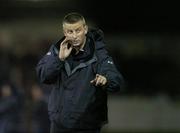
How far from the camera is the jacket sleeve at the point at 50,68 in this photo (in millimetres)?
4043

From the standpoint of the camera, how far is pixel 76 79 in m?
4.14

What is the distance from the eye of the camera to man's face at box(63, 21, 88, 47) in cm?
408

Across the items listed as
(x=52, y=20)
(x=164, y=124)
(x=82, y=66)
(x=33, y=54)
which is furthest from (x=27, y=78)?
(x=82, y=66)

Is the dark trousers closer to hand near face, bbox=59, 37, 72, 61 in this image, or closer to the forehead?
hand near face, bbox=59, 37, 72, 61

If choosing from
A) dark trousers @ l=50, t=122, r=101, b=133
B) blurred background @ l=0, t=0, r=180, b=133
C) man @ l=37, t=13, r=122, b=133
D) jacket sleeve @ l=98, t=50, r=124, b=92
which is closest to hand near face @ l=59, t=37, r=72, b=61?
man @ l=37, t=13, r=122, b=133

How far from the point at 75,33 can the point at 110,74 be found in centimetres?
31

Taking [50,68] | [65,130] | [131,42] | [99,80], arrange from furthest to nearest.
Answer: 1. [131,42]
2. [65,130]
3. [50,68]
4. [99,80]

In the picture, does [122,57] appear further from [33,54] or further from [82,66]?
[82,66]

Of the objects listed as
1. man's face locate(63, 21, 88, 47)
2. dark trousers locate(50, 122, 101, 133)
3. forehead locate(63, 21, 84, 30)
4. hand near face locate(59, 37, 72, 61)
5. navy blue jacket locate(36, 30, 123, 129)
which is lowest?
dark trousers locate(50, 122, 101, 133)

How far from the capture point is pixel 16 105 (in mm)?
8898

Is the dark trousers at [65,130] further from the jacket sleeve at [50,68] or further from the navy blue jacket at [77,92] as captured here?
the jacket sleeve at [50,68]

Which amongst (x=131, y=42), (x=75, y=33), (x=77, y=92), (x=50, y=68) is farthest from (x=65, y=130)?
(x=131, y=42)

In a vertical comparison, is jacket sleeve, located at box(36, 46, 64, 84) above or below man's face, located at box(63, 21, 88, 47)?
below

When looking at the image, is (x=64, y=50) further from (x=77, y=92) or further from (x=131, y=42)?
(x=131, y=42)
